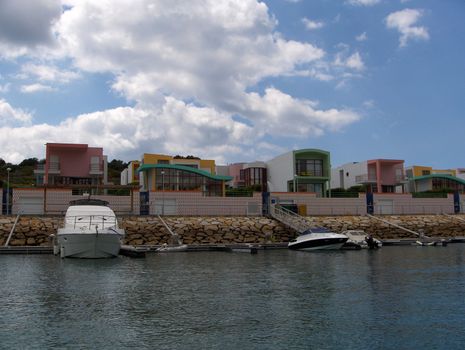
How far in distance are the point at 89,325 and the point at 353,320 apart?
8141 millimetres

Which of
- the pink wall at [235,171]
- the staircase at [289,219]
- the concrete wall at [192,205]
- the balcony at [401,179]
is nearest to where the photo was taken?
the staircase at [289,219]

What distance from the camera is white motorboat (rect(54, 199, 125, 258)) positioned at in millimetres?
32625

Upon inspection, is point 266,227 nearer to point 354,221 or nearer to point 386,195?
point 354,221

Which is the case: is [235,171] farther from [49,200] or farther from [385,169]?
[49,200]

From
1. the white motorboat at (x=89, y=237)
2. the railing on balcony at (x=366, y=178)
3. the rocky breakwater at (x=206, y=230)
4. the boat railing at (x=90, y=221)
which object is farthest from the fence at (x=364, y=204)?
the white motorboat at (x=89, y=237)

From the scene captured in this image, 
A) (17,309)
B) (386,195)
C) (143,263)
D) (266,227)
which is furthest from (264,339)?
(386,195)

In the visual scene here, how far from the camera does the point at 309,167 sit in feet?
234

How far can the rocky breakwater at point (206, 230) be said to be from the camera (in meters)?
45.9

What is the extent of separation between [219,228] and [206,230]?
4.64 ft

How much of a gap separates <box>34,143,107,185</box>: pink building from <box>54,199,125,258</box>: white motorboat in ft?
111

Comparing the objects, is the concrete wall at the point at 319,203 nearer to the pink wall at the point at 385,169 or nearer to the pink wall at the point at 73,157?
the pink wall at the point at 385,169

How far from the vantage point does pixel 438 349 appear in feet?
42.1

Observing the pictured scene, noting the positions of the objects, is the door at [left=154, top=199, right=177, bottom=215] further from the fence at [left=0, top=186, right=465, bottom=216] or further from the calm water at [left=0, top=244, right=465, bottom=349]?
the calm water at [left=0, top=244, right=465, bottom=349]

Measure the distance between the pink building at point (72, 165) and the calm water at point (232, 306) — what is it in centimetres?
3948
